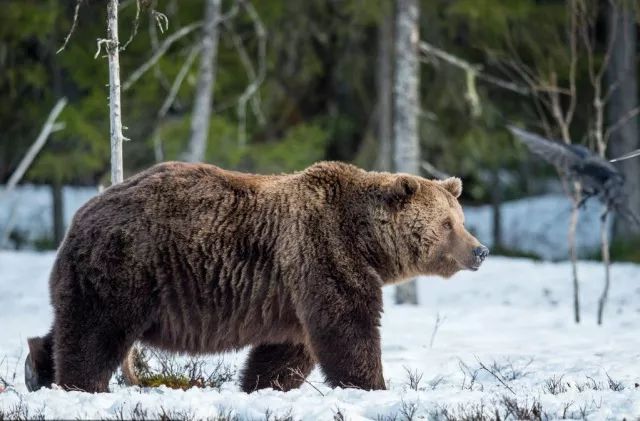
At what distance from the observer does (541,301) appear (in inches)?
551

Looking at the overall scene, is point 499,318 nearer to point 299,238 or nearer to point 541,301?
point 541,301

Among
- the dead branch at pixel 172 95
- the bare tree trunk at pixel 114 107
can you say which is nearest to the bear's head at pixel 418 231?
the bare tree trunk at pixel 114 107

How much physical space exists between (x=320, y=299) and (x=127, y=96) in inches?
489

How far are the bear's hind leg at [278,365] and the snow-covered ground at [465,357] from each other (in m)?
0.13

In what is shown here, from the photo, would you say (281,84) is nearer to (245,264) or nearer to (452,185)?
(452,185)

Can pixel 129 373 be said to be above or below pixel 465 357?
above

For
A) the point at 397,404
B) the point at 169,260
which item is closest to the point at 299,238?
the point at 169,260

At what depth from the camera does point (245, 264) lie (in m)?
6.36

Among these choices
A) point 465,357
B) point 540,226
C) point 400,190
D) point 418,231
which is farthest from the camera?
point 540,226

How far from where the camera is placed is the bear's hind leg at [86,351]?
595 centimetres

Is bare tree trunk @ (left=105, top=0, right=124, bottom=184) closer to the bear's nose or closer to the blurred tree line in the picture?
the bear's nose

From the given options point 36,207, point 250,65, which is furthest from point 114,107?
point 36,207

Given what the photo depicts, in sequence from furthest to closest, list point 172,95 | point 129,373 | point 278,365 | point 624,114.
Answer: point 624,114, point 172,95, point 129,373, point 278,365

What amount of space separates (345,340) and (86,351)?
61.8 inches
